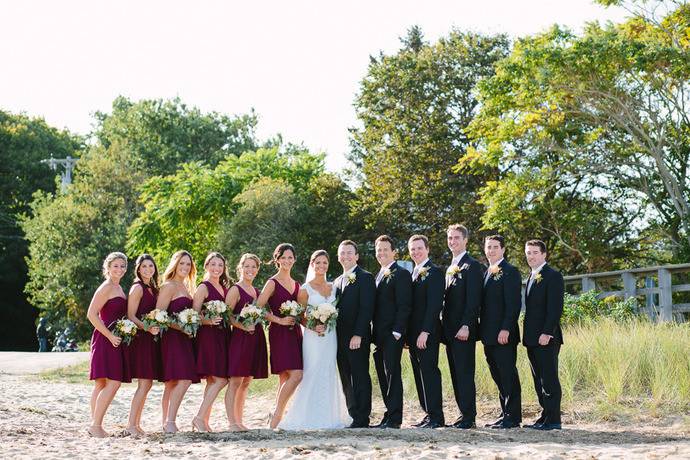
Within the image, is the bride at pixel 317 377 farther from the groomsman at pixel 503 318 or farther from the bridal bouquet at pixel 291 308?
the groomsman at pixel 503 318

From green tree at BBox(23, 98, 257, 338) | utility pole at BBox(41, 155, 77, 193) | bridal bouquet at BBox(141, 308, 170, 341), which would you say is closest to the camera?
bridal bouquet at BBox(141, 308, 170, 341)

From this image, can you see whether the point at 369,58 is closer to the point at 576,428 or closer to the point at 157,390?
the point at 157,390

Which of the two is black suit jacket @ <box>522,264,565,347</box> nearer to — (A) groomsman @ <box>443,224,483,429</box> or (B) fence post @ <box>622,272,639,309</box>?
(A) groomsman @ <box>443,224,483,429</box>

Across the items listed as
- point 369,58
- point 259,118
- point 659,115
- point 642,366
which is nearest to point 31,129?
point 259,118

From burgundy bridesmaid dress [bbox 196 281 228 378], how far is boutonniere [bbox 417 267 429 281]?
6.99ft

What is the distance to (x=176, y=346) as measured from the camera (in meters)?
10.5

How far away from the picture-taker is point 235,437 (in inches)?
386

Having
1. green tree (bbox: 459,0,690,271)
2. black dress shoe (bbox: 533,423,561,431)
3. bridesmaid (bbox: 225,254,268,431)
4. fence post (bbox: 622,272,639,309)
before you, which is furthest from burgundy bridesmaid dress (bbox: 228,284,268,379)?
green tree (bbox: 459,0,690,271)

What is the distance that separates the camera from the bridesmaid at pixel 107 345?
34.1ft

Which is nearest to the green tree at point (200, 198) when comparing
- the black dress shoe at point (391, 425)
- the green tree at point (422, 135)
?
the green tree at point (422, 135)

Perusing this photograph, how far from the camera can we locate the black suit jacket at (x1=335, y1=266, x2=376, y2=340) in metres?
10.7

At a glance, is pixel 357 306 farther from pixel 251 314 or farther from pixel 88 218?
pixel 88 218

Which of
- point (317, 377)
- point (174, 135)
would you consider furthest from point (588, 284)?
point (174, 135)

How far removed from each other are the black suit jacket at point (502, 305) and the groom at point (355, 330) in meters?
1.23
